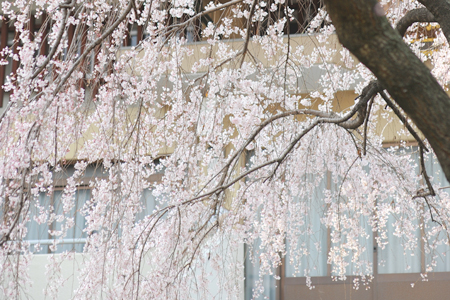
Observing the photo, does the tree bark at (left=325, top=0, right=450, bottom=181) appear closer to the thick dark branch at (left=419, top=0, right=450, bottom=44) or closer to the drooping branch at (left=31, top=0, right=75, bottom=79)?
the thick dark branch at (left=419, top=0, right=450, bottom=44)

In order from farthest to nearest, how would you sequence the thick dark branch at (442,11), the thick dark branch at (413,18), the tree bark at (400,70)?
the thick dark branch at (413,18), the thick dark branch at (442,11), the tree bark at (400,70)

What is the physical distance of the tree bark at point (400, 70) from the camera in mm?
1252

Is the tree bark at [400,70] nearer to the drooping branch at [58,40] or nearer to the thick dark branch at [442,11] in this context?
the thick dark branch at [442,11]

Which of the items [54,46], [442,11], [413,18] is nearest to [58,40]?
[54,46]

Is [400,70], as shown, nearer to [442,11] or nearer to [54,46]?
[442,11]

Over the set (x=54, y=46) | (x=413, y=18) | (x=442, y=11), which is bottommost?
(x=442, y=11)

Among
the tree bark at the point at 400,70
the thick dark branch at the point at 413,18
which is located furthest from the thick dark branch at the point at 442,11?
the tree bark at the point at 400,70

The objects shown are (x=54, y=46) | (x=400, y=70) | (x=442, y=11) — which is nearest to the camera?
(x=400, y=70)

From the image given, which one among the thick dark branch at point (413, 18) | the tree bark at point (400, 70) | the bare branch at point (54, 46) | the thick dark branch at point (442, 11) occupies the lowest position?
the tree bark at point (400, 70)

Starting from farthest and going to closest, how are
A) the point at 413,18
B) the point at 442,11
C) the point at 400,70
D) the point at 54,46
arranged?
the point at 54,46 → the point at 413,18 → the point at 442,11 → the point at 400,70

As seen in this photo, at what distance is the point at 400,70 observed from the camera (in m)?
1.27

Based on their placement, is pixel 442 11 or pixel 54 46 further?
pixel 54 46

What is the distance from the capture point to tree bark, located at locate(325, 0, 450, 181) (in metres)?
1.25

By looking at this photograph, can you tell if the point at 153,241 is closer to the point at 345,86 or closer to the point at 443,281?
the point at 345,86
